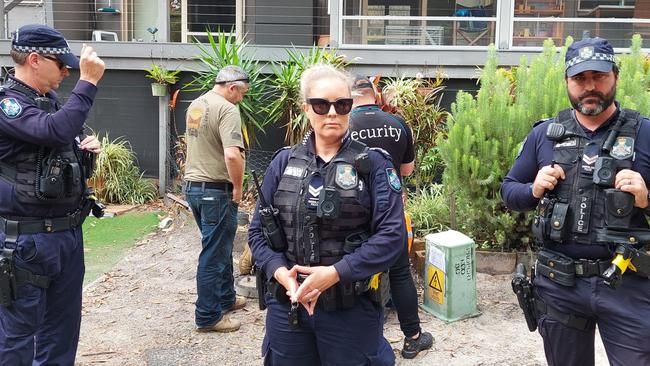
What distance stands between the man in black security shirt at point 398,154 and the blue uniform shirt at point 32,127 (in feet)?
5.85

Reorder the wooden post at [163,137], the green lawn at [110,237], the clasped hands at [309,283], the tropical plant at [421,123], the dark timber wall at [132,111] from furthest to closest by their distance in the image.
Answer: the dark timber wall at [132,111]
the wooden post at [163,137]
the tropical plant at [421,123]
the green lawn at [110,237]
the clasped hands at [309,283]

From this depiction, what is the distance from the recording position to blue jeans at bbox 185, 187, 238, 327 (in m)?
4.46

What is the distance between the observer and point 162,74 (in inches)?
350

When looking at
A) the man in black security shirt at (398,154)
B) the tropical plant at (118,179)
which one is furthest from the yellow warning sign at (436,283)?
the tropical plant at (118,179)

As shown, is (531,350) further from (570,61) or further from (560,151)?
(570,61)

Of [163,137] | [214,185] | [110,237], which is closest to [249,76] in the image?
[163,137]

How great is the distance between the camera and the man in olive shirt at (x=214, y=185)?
445 centimetres

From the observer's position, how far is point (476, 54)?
28.9 feet

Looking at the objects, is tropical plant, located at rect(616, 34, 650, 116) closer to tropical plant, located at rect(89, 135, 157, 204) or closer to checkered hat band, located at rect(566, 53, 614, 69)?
checkered hat band, located at rect(566, 53, 614, 69)

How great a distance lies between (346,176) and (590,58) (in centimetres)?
118

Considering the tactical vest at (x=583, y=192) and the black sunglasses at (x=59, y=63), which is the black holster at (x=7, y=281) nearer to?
the black sunglasses at (x=59, y=63)

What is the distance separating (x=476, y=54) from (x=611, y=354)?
6854mm

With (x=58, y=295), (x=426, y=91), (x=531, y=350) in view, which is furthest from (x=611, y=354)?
(x=426, y=91)

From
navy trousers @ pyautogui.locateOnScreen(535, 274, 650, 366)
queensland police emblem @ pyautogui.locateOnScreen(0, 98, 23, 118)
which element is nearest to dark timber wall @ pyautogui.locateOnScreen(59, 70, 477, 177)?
queensland police emblem @ pyautogui.locateOnScreen(0, 98, 23, 118)
